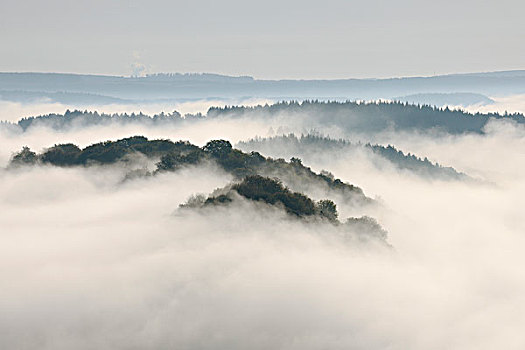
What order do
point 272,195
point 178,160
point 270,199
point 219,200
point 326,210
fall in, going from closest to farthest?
point 219,200, point 270,199, point 272,195, point 326,210, point 178,160

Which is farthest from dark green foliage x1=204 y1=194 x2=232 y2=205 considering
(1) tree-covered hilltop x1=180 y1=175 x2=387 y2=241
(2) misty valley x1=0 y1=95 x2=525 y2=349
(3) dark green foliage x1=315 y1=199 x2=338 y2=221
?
(3) dark green foliage x1=315 y1=199 x2=338 y2=221

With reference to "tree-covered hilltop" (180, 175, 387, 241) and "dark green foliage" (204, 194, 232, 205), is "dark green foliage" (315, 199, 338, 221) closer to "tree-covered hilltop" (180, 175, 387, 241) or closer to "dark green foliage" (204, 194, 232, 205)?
"tree-covered hilltop" (180, 175, 387, 241)

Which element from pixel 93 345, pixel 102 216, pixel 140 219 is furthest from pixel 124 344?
pixel 102 216

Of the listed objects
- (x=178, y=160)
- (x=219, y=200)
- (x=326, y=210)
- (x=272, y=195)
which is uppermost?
(x=272, y=195)

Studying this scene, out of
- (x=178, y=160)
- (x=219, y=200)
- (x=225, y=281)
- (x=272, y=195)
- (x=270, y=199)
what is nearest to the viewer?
(x=225, y=281)

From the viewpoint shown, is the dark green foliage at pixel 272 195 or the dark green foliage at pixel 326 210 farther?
the dark green foliage at pixel 326 210

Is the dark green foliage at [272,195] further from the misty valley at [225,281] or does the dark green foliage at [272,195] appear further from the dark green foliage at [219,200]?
the dark green foliage at [219,200]

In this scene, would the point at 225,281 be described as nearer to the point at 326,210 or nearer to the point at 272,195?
the point at 272,195

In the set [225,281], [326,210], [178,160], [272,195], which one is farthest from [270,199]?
[178,160]

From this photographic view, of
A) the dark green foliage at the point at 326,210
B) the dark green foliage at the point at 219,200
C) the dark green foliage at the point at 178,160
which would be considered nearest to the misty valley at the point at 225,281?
the dark green foliage at the point at 219,200

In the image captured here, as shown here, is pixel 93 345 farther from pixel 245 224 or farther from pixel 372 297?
pixel 372 297

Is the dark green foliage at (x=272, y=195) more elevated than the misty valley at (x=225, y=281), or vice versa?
the dark green foliage at (x=272, y=195)
